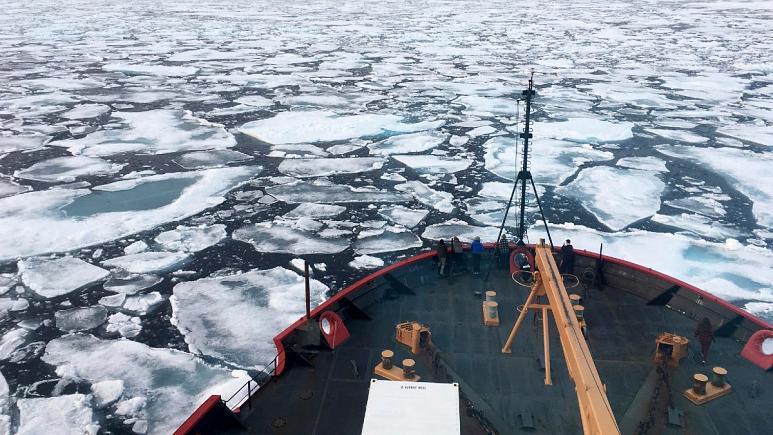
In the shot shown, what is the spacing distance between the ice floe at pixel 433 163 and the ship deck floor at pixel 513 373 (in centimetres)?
764

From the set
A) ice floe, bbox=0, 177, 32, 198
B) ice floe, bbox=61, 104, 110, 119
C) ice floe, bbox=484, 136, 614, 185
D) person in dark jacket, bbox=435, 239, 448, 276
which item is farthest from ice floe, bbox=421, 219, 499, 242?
ice floe, bbox=61, 104, 110, 119

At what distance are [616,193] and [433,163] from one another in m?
4.23

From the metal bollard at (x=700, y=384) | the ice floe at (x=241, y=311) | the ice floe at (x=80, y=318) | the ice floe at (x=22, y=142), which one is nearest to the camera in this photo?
the metal bollard at (x=700, y=384)

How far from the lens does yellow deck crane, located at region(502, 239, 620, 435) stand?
3473 mm

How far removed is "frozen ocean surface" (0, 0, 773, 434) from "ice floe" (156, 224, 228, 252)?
48 mm

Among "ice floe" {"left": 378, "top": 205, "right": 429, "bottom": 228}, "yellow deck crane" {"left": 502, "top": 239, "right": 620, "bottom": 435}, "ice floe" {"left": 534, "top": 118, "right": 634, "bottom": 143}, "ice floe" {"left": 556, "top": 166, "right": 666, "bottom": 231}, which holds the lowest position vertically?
"ice floe" {"left": 534, "top": 118, "right": 634, "bottom": 143}

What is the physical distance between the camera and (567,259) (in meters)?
6.61

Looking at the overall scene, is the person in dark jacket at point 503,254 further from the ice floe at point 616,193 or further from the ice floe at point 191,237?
the ice floe at point 191,237

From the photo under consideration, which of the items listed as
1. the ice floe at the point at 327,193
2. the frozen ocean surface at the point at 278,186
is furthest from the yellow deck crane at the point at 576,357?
the ice floe at the point at 327,193

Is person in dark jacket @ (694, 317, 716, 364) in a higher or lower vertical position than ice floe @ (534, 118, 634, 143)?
higher

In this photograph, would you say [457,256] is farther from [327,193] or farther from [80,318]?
[327,193]

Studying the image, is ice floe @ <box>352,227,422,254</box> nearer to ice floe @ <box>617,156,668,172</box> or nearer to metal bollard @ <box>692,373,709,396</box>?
metal bollard @ <box>692,373,709,396</box>

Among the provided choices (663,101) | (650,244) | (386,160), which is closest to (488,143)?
(386,160)

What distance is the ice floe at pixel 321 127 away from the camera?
16312 mm
